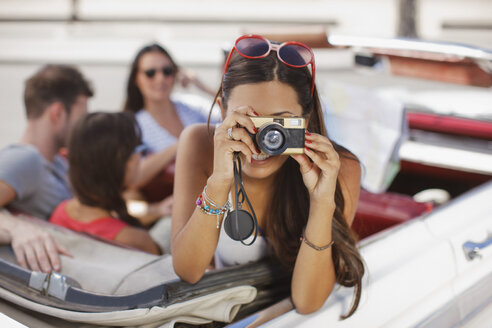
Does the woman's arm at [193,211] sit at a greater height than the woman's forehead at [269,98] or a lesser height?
lesser

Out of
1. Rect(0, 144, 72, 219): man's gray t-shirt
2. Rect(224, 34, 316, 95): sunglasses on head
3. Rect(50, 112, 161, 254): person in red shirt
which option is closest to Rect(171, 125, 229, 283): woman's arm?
Rect(224, 34, 316, 95): sunglasses on head

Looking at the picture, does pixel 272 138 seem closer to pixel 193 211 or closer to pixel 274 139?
pixel 274 139

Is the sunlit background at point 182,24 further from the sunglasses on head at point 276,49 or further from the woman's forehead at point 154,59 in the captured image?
the sunglasses on head at point 276,49

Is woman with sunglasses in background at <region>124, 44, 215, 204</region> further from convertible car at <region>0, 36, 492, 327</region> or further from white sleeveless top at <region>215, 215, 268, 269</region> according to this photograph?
white sleeveless top at <region>215, 215, 268, 269</region>

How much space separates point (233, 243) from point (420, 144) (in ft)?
6.11

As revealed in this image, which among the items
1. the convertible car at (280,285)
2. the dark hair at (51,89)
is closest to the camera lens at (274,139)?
the convertible car at (280,285)

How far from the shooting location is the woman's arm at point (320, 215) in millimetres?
1081

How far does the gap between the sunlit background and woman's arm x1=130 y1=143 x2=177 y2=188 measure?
6.90m

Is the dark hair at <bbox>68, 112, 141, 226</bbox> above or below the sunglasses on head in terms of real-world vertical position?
below

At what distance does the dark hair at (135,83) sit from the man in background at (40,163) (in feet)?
1.56

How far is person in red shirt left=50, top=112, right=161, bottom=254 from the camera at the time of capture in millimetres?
1790

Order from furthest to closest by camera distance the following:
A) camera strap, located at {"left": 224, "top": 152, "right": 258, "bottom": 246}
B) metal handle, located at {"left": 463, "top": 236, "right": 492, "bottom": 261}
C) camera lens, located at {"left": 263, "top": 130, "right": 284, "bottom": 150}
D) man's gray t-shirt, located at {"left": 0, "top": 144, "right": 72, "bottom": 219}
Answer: man's gray t-shirt, located at {"left": 0, "top": 144, "right": 72, "bottom": 219}, metal handle, located at {"left": 463, "top": 236, "right": 492, "bottom": 261}, camera strap, located at {"left": 224, "top": 152, "right": 258, "bottom": 246}, camera lens, located at {"left": 263, "top": 130, "right": 284, "bottom": 150}

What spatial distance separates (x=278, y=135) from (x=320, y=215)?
26cm

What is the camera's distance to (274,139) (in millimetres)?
997
